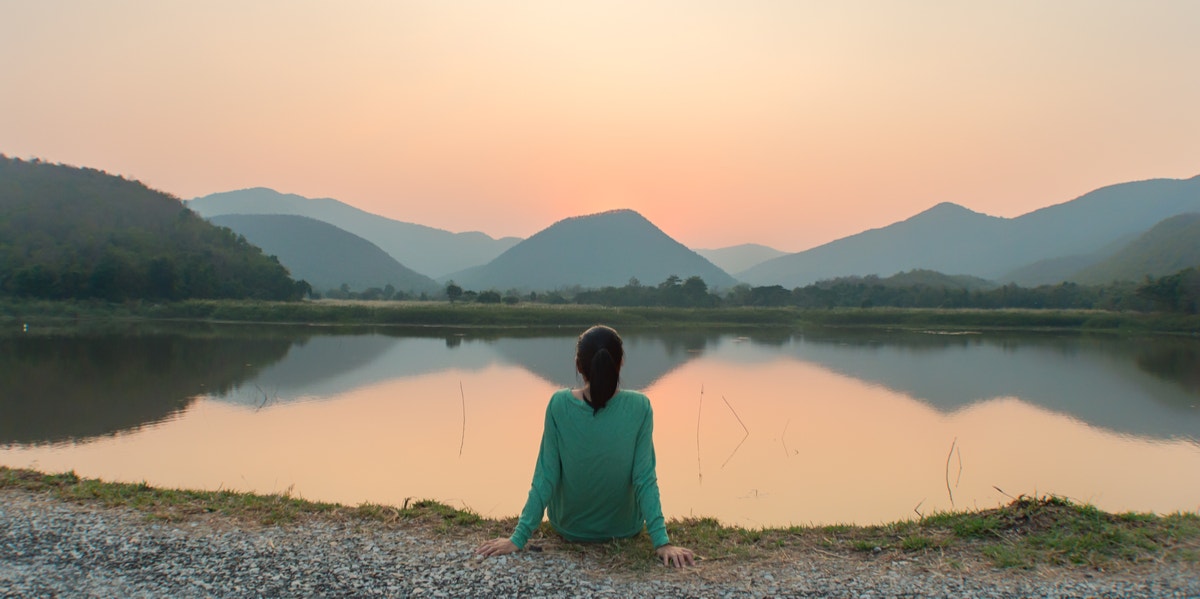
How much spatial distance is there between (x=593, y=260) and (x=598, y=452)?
144935 mm

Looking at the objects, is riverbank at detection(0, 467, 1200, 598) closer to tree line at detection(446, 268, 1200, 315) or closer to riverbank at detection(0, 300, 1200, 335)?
riverbank at detection(0, 300, 1200, 335)

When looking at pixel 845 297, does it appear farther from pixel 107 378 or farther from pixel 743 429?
pixel 107 378

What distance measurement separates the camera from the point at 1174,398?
16.4 meters

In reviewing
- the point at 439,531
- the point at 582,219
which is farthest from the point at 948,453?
the point at 582,219

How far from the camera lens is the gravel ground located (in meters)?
3.72

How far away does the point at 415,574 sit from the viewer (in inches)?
155

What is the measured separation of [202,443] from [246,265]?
51336mm

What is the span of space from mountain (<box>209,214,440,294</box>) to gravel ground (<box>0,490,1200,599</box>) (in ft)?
378

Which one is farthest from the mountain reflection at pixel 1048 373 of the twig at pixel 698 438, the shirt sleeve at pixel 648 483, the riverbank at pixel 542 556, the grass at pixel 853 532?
Answer: the shirt sleeve at pixel 648 483

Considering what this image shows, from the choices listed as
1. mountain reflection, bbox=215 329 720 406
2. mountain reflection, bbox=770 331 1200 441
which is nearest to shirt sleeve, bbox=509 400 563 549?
mountain reflection, bbox=215 329 720 406

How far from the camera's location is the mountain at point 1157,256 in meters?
77.4

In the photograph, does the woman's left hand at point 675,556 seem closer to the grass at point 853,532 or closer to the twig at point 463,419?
the grass at point 853,532

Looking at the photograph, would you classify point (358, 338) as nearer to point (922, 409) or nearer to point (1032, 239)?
point (922, 409)

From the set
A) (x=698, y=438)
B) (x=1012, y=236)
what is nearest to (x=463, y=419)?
(x=698, y=438)
